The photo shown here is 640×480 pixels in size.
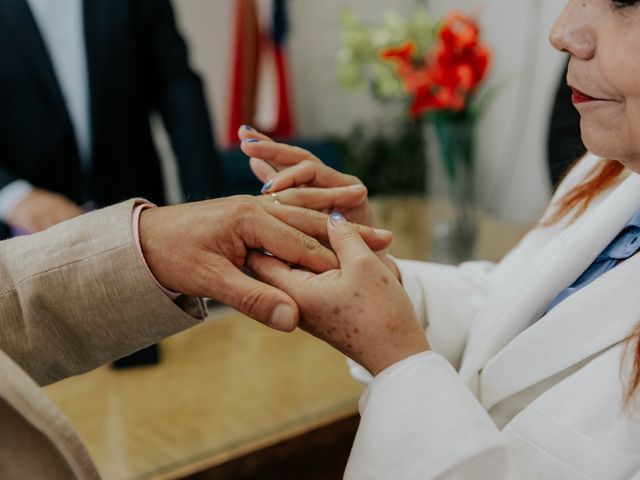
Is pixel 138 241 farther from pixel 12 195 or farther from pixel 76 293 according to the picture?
pixel 12 195

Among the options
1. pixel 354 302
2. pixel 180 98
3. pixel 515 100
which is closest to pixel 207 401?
pixel 354 302

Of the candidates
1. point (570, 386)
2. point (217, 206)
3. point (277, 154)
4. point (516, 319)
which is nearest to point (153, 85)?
point (277, 154)

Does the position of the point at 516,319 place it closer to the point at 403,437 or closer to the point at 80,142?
the point at 403,437

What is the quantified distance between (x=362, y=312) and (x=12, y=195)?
3.44 feet

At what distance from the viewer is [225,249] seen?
843 mm

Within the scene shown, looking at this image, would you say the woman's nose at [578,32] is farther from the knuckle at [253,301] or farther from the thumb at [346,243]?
the knuckle at [253,301]

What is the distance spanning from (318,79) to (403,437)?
3.97 meters

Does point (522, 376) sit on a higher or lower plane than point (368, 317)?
lower

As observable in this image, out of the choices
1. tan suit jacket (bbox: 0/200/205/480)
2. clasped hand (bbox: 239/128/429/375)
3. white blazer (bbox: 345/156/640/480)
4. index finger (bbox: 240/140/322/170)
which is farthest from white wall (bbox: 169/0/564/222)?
tan suit jacket (bbox: 0/200/205/480)

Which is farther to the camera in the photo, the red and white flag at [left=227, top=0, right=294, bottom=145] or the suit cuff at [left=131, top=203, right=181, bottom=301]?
the red and white flag at [left=227, top=0, right=294, bottom=145]

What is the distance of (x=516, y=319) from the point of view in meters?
0.97

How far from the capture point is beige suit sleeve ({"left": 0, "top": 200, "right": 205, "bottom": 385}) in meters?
0.81

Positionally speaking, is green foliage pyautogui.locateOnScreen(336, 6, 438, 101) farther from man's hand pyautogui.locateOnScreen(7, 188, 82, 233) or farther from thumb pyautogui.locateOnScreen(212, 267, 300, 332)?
thumb pyautogui.locateOnScreen(212, 267, 300, 332)

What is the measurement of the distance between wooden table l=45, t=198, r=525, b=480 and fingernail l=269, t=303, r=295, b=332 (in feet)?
1.34
